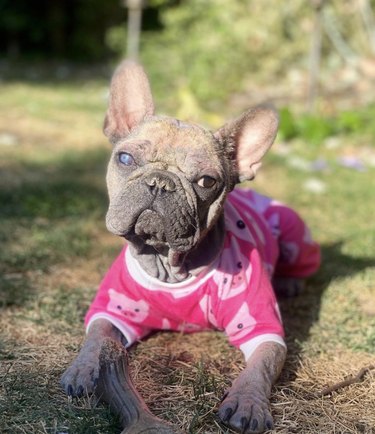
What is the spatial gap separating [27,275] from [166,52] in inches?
331

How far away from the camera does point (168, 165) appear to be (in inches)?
107

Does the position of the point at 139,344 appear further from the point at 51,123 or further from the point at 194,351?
the point at 51,123

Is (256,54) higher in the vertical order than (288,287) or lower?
lower

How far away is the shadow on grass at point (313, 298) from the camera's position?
329 centimetres

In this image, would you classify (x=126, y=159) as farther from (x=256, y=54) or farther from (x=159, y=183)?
(x=256, y=54)

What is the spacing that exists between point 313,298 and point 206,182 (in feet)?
4.53

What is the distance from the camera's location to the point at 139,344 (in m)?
3.09

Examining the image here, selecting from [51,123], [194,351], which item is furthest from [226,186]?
[51,123]

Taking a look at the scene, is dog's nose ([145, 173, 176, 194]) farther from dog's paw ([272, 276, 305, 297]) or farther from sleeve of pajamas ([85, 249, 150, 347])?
dog's paw ([272, 276, 305, 297])

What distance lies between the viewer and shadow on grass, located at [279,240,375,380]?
3289 mm

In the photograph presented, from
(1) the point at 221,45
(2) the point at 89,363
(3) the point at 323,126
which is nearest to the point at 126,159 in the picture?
(2) the point at 89,363

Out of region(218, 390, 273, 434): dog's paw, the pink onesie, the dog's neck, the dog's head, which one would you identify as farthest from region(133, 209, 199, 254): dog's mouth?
region(218, 390, 273, 434): dog's paw

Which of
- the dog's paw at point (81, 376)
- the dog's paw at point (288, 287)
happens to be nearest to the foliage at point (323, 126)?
the dog's paw at point (288, 287)

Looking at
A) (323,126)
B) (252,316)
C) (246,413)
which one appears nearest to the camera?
(246,413)
